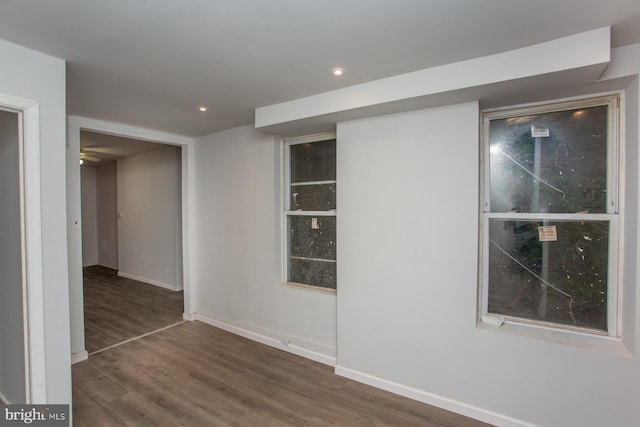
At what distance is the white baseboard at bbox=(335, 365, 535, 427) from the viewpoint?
2092 mm

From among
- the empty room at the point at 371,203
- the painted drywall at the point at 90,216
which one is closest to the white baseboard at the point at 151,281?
the painted drywall at the point at 90,216

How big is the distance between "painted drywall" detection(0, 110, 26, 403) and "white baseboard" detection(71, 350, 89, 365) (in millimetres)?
695

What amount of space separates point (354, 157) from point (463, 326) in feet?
5.32

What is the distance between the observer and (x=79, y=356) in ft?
9.89

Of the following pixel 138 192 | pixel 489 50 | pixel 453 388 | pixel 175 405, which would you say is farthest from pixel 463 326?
pixel 138 192

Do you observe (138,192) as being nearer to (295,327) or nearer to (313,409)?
(295,327)

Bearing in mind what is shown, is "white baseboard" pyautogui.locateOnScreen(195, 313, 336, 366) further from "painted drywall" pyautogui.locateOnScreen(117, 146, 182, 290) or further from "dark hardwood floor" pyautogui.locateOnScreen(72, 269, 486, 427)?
"painted drywall" pyautogui.locateOnScreen(117, 146, 182, 290)

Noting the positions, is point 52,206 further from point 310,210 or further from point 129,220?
point 129,220

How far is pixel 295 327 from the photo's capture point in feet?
10.5

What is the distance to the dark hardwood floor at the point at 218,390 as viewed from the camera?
2.19 metres

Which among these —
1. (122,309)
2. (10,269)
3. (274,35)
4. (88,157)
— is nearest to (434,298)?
(274,35)

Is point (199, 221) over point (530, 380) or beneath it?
over

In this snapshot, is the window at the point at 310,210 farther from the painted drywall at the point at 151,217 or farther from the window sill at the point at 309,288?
the painted drywall at the point at 151,217

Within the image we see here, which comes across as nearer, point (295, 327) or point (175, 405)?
point (175, 405)
